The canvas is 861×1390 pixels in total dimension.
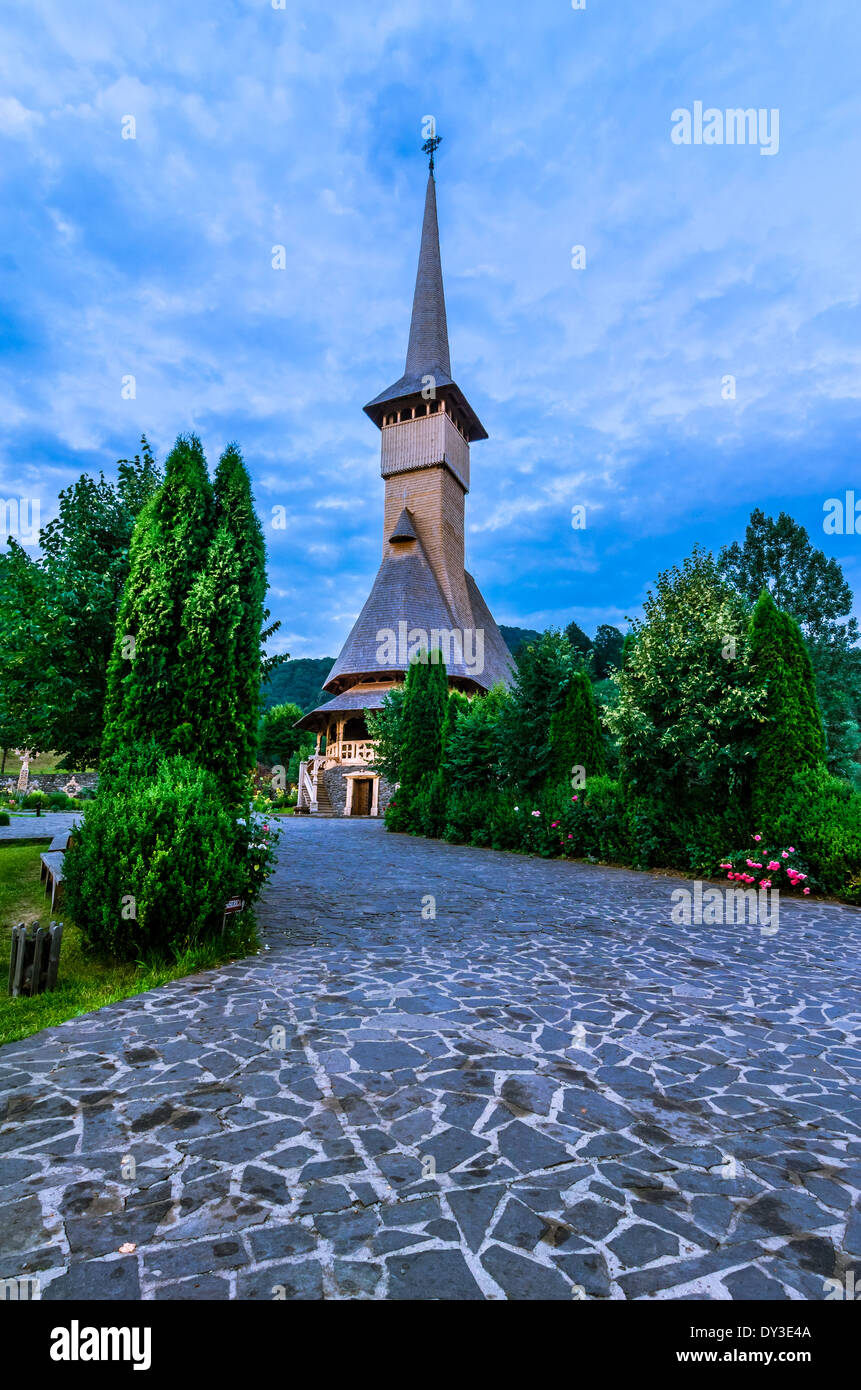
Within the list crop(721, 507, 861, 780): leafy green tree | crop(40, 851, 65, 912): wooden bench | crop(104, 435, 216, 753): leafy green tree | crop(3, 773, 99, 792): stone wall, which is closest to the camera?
crop(104, 435, 216, 753): leafy green tree

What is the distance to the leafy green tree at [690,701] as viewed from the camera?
11234 mm

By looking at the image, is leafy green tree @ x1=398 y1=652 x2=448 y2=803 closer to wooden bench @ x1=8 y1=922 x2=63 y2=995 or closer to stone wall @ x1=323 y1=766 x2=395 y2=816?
stone wall @ x1=323 y1=766 x2=395 y2=816

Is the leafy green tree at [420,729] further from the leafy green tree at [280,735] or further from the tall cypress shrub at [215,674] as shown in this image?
the leafy green tree at [280,735]

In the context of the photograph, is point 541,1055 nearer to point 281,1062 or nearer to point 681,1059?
point 681,1059

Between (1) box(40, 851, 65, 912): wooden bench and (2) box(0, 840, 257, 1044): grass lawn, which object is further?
(1) box(40, 851, 65, 912): wooden bench

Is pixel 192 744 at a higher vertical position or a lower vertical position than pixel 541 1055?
higher

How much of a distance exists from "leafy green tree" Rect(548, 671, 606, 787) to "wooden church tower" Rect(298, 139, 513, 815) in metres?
17.4

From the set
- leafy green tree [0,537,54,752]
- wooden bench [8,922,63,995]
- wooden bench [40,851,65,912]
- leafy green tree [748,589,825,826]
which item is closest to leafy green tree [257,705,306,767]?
leafy green tree [0,537,54,752]

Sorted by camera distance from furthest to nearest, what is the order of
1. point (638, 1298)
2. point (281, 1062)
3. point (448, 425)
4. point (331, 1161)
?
point (448, 425), point (281, 1062), point (331, 1161), point (638, 1298)

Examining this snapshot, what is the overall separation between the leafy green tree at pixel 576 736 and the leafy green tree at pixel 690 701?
10.7 feet

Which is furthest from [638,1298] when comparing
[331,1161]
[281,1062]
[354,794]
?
[354,794]

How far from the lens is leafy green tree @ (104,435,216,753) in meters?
7.28
